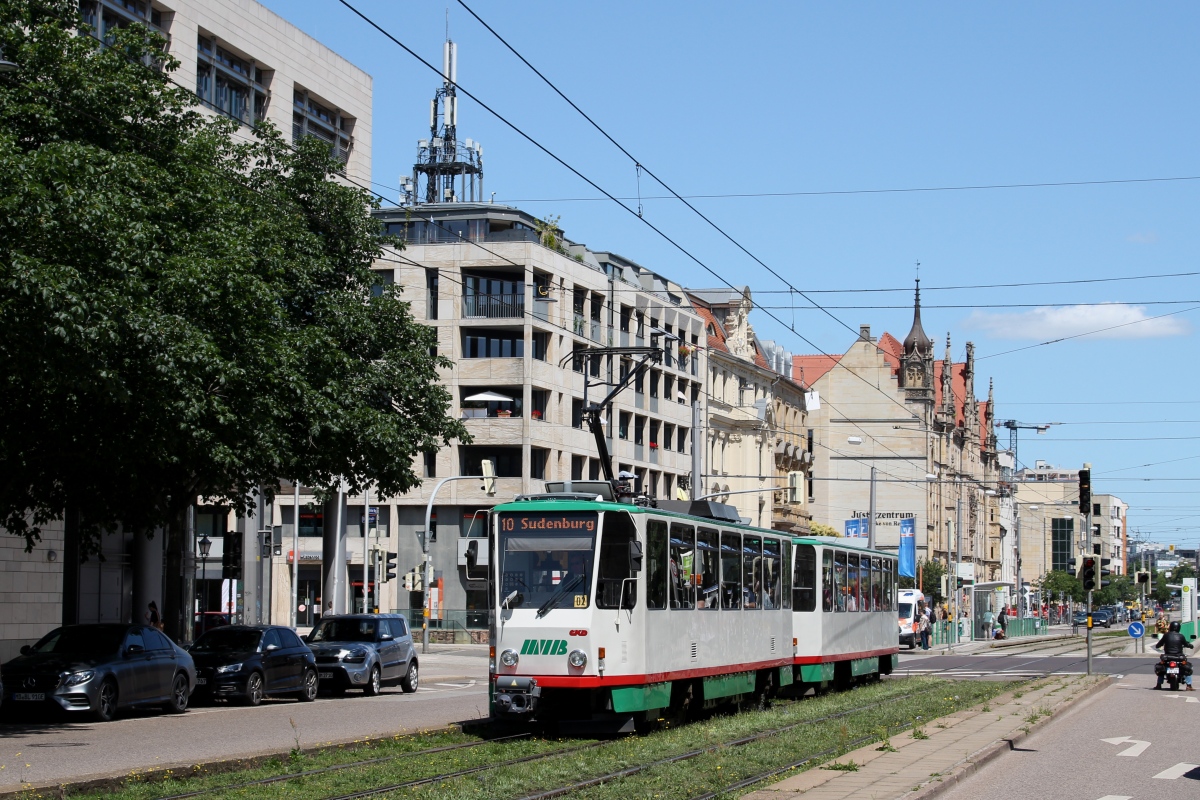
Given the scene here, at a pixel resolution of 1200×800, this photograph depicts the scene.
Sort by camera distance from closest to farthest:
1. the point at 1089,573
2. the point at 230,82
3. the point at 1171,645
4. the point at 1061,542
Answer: the point at 1171,645 → the point at 1089,573 → the point at 230,82 → the point at 1061,542

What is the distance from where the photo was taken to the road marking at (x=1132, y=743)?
19.1 meters

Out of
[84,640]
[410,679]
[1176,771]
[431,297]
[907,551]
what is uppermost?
[431,297]

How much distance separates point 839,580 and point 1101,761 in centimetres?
1396

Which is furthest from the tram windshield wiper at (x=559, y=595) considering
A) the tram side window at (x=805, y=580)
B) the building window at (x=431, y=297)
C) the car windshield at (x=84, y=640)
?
the building window at (x=431, y=297)

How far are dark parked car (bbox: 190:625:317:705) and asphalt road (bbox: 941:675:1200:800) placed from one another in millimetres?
13658

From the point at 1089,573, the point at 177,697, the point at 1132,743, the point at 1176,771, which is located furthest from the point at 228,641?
the point at 1089,573

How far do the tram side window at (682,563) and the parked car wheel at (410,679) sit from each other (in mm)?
13696

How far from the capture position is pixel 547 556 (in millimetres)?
20750

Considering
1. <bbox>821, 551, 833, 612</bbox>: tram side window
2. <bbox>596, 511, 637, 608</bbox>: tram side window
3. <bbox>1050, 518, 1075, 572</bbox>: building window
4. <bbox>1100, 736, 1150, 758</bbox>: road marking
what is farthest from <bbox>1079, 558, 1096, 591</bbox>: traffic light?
<bbox>1050, 518, 1075, 572</bbox>: building window

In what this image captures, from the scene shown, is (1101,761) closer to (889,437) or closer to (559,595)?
(559,595)

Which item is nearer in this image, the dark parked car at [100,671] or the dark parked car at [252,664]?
the dark parked car at [100,671]

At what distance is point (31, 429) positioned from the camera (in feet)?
79.0

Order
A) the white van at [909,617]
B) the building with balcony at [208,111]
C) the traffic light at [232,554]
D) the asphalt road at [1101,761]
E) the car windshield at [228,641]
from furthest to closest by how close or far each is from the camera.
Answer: the white van at [909,617], the building with balcony at [208,111], the traffic light at [232,554], the car windshield at [228,641], the asphalt road at [1101,761]

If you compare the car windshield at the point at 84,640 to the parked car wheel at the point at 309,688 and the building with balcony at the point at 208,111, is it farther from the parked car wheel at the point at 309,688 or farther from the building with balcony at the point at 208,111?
the building with balcony at the point at 208,111
